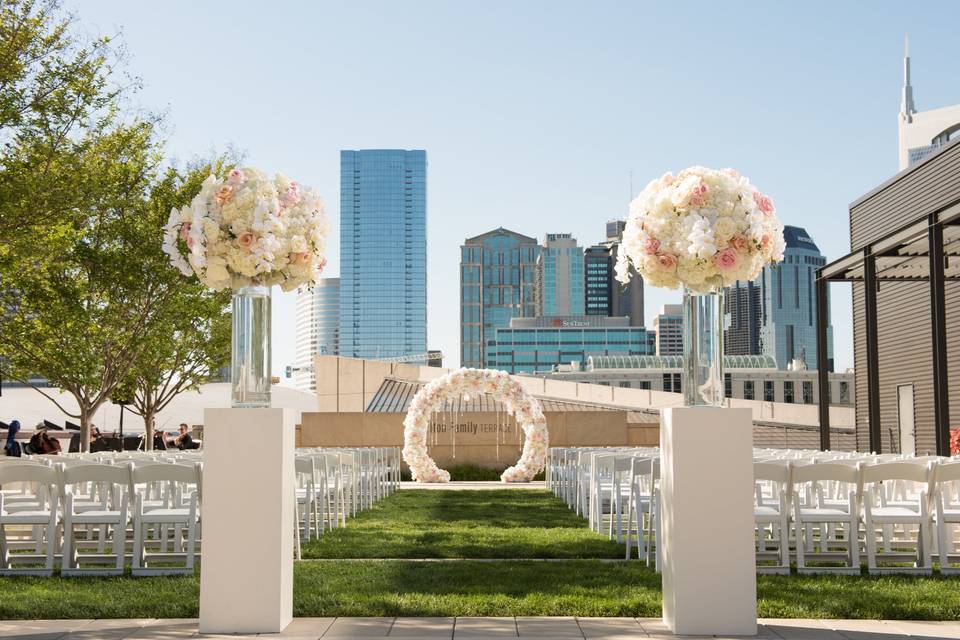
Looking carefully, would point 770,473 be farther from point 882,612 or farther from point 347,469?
point 347,469

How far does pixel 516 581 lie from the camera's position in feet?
26.3

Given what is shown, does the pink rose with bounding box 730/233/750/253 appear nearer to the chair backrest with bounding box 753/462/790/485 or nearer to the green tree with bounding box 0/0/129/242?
the chair backrest with bounding box 753/462/790/485

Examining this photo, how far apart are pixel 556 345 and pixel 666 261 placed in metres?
A: 178

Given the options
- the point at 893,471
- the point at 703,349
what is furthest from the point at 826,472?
the point at 703,349

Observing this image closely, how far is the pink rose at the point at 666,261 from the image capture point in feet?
22.1

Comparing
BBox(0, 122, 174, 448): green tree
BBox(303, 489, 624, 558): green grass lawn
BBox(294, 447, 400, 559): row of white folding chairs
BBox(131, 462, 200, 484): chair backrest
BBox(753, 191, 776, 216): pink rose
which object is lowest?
BBox(303, 489, 624, 558): green grass lawn

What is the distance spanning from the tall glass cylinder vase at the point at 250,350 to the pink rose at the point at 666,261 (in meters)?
2.51

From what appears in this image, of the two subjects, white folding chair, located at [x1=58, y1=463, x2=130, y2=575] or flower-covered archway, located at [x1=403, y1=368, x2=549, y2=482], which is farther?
flower-covered archway, located at [x1=403, y1=368, x2=549, y2=482]

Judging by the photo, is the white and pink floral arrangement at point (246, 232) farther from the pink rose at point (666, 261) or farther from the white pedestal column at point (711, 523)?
the white pedestal column at point (711, 523)

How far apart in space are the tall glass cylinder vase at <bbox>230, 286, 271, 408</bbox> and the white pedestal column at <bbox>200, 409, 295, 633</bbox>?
184mm

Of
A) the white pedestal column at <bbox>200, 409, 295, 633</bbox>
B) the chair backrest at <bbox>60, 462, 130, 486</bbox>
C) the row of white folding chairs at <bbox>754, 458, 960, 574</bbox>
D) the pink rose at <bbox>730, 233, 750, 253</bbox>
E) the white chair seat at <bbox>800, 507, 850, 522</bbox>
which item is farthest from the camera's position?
the chair backrest at <bbox>60, 462, 130, 486</bbox>

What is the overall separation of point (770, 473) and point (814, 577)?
0.83 meters

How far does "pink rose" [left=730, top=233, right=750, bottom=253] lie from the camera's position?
6.73m

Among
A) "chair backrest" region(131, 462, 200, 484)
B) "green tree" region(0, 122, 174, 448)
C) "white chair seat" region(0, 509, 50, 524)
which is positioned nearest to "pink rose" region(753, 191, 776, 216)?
"chair backrest" region(131, 462, 200, 484)
